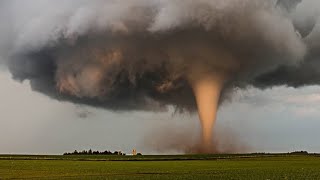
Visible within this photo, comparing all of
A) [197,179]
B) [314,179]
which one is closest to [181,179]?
[197,179]

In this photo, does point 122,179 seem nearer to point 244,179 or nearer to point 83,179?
point 83,179

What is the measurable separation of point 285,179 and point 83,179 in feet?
84.9

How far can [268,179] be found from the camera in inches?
2084

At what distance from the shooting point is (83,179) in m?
58.5

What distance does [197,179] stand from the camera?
180 ft

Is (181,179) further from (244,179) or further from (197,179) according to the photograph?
(244,179)

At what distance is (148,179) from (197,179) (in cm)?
621

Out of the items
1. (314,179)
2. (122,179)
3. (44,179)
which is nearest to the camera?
(314,179)

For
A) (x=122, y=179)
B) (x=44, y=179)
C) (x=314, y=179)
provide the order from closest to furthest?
(x=314, y=179) < (x=122, y=179) < (x=44, y=179)

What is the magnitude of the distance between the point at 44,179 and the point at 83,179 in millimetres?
7091

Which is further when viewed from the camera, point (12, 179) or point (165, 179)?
point (12, 179)

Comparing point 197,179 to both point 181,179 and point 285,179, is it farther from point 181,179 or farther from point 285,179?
point 285,179

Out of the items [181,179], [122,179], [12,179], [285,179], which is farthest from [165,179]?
[12,179]

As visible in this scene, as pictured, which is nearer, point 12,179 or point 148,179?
point 148,179
